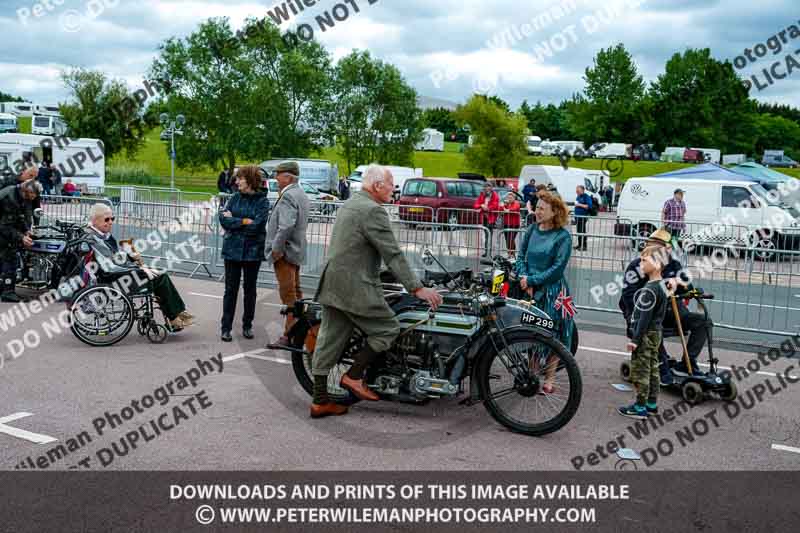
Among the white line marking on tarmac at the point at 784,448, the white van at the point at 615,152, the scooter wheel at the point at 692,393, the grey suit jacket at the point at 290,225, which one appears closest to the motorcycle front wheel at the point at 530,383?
the white line marking on tarmac at the point at 784,448

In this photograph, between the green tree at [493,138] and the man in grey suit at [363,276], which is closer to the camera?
the man in grey suit at [363,276]

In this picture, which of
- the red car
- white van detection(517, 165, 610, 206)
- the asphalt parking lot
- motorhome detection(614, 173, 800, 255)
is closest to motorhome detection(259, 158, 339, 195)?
white van detection(517, 165, 610, 206)

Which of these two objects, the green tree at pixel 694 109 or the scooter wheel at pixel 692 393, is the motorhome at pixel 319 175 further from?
the green tree at pixel 694 109

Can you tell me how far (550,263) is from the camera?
6914mm

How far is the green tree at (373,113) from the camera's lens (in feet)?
190

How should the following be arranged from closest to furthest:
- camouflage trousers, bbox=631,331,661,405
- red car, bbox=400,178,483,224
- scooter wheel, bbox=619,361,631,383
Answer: camouflage trousers, bbox=631,331,661,405 → scooter wheel, bbox=619,361,631,383 → red car, bbox=400,178,483,224

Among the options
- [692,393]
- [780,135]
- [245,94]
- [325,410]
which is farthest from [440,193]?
[780,135]

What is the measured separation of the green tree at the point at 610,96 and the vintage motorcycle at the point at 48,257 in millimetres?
79894

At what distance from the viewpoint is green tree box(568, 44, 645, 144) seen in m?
85.9

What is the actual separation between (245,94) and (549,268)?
5117 centimetres

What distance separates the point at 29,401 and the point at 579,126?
8528cm

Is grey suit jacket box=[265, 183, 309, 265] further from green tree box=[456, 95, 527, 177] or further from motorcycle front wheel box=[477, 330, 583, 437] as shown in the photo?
green tree box=[456, 95, 527, 177]

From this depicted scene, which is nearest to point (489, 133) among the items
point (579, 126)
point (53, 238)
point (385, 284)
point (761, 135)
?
point (579, 126)

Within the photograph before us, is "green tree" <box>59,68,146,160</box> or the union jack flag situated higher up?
"green tree" <box>59,68,146,160</box>
